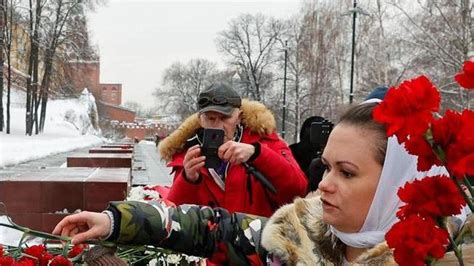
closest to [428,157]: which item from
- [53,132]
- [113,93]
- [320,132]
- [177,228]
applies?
[177,228]

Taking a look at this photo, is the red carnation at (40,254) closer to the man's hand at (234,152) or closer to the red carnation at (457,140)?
the red carnation at (457,140)

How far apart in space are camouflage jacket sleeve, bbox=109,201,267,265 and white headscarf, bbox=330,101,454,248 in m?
0.39

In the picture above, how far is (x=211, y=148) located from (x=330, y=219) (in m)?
1.26

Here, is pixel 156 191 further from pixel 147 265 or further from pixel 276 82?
pixel 276 82

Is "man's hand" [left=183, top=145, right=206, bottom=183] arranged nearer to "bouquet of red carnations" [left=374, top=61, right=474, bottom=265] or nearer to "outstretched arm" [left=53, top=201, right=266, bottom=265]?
"outstretched arm" [left=53, top=201, right=266, bottom=265]

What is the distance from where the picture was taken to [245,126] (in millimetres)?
2955

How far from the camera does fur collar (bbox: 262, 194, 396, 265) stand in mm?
1472

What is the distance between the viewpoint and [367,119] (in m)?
1.41

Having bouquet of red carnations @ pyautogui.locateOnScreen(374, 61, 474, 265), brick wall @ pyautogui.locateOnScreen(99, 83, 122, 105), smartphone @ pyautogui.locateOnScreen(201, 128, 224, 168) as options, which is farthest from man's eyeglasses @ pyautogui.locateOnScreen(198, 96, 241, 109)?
brick wall @ pyautogui.locateOnScreen(99, 83, 122, 105)

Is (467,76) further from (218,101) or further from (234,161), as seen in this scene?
(218,101)

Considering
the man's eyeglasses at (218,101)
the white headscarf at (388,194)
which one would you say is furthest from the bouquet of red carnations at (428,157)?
the man's eyeglasses at (218,101)

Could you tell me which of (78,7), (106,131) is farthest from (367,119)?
(106,131)

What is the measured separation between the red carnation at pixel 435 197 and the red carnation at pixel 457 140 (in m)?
0.04

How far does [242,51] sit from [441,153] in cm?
4373
